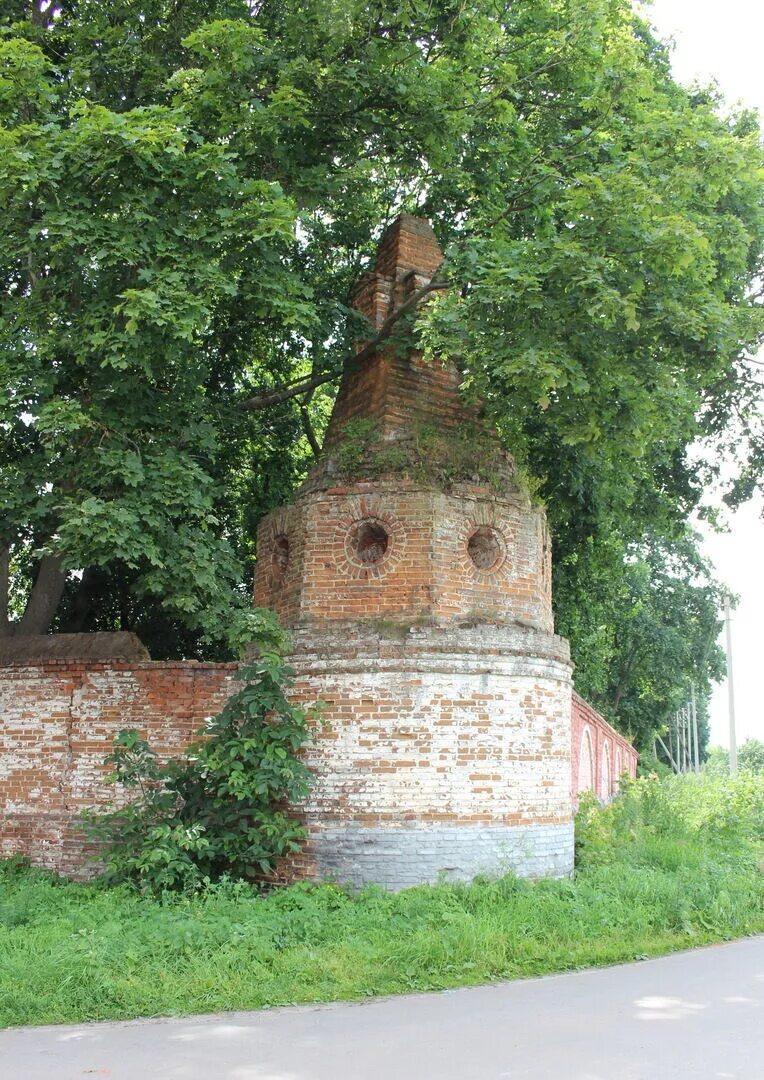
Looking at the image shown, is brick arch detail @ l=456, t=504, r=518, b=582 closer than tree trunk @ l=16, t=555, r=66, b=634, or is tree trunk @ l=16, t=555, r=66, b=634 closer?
brick arch detail @ l=456, t=504, r=518, b=582

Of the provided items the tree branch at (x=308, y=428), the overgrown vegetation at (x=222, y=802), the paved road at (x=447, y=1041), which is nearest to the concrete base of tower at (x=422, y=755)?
the overgrown vegetation at (x=222, y=802)

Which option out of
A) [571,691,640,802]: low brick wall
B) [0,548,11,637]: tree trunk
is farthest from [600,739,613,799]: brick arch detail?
[0,548,11,637]: tree trunk

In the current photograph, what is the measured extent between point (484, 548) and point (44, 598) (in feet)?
18.0

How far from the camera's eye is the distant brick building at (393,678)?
8914 millimetres

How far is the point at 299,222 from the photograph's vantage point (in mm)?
11031

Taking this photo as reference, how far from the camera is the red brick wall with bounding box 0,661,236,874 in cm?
975

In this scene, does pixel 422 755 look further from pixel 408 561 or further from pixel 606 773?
pixel 606 773

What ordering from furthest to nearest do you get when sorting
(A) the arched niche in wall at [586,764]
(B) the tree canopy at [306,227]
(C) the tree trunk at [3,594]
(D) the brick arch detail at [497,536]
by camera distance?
(A) the arched niche in wall at [586,764] → (C) the tree trunk at [3,594] → (D) the brick arch detail at [497,536] → (B) the tree canopy at [306,227]

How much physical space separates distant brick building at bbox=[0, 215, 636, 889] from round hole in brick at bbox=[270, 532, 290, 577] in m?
0.03

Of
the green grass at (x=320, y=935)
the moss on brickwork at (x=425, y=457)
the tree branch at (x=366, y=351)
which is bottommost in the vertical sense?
the green grass at (x=320, y=935)

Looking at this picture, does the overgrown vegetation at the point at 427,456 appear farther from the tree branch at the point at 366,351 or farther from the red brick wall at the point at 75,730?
the red brick wall at the point at 75,730

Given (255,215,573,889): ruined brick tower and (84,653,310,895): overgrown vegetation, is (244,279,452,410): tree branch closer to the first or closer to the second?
(255,215,573,889): ruined brick tower

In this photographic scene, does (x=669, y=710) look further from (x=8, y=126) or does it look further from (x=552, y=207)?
(x=8, y=126)

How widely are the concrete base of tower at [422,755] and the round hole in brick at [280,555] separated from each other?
1203 millimetres
